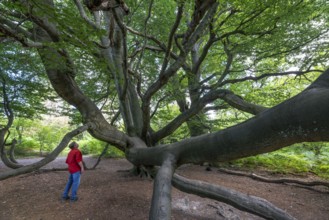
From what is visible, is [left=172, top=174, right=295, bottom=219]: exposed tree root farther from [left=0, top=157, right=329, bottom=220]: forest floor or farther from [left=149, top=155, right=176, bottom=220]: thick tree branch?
[left=0, top=157, right=329, bottom=220]: forest floor

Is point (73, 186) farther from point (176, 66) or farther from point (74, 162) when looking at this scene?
point (176, 66)

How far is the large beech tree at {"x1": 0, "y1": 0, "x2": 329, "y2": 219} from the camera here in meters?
2.04

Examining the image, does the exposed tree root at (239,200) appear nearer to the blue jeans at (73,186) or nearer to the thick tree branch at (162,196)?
the thick tree branch at (162,196)

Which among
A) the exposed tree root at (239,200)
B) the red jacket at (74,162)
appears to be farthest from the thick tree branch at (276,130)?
the red jacket at (74,162)

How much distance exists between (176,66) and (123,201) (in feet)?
11.2

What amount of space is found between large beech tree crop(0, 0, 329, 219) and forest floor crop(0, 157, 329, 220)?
100cm

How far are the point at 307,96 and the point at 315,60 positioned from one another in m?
Result: 5.07

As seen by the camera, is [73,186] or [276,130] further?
[73,186]

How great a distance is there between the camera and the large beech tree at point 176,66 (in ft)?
6.68

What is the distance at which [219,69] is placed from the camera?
880 cm

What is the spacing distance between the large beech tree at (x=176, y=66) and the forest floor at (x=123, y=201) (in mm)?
999

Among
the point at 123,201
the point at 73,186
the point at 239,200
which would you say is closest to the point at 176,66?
the point at 239,200

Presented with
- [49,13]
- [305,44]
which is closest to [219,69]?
[305,44]

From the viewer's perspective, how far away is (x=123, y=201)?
15.2ft
